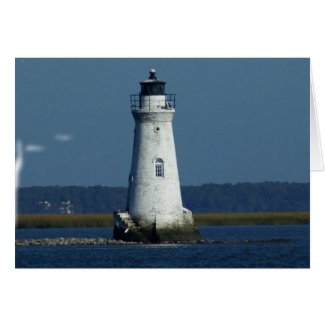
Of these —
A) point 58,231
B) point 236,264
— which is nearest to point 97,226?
point 58,231

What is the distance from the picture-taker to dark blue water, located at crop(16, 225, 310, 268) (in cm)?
4900

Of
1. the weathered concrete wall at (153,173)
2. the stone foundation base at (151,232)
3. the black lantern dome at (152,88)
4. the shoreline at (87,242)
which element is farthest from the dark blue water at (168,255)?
the black lantern dome at (152,88)

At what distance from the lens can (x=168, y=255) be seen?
5109 centimetres

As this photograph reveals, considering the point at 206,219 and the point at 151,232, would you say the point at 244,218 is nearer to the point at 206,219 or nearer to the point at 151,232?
the point at 206,219

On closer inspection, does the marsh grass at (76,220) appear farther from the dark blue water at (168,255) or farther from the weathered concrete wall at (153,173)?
the weathered concrete wall at (153,173)

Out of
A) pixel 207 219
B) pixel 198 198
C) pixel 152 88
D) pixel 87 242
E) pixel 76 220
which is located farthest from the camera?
pixel 76 220

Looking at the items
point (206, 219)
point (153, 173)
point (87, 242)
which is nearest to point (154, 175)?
point (153, 173)

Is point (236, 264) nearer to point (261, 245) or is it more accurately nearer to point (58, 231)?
point (261, 245)

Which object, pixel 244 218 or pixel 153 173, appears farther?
pixel 244 218

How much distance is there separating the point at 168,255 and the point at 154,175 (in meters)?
3.29

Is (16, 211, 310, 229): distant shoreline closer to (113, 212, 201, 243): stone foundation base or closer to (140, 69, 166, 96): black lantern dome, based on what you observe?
(113, 212, 201, 243): stone foundation base

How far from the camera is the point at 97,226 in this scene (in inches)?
2334

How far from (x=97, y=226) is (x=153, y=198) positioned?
5.62 m

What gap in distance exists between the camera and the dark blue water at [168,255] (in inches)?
1929
